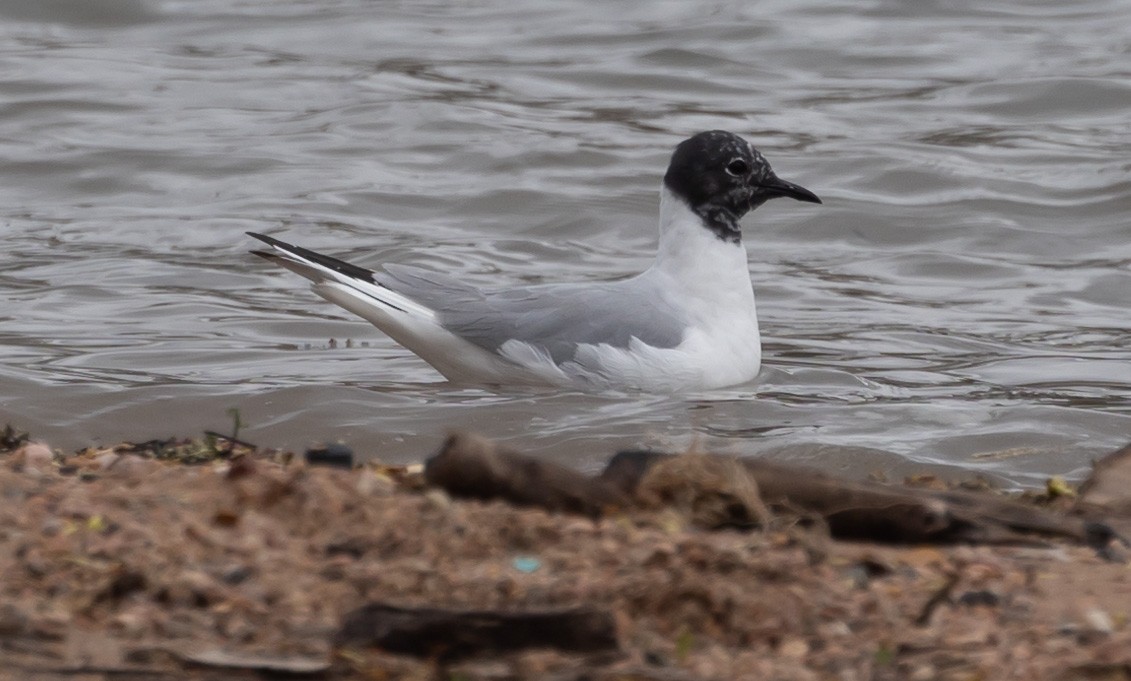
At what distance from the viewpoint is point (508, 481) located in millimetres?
3895

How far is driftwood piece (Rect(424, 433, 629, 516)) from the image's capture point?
12.8ft

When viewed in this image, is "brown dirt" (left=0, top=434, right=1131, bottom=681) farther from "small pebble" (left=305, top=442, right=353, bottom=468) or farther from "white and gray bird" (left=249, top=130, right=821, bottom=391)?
"white and gray bird" (left=249, top=130, right=821, bottom=391)

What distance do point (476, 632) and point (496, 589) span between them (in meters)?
A: 0.21

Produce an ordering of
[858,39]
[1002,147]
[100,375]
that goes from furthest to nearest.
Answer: [858,39], [1002,147], [100,375]

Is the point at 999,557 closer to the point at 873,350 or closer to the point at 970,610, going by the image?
the point at 970,610

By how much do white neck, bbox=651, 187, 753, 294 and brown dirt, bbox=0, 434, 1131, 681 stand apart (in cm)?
400

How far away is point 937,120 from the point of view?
13.8 meters

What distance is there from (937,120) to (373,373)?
23.1 feet

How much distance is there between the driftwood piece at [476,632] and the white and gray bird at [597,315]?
4238 millimetres

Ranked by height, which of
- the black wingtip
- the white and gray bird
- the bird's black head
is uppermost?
the bird's black head

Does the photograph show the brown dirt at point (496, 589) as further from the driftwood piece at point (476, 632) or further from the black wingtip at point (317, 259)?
the black wingtip at point (317, 259)

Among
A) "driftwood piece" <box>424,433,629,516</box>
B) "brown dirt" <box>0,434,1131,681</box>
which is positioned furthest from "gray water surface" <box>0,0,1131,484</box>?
"brown dirt" <box>0,434,1131,681</box>

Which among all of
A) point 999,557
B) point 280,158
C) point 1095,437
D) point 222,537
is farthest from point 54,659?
point 280,158

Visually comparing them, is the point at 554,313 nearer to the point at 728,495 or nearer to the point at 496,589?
the point at 728,495
